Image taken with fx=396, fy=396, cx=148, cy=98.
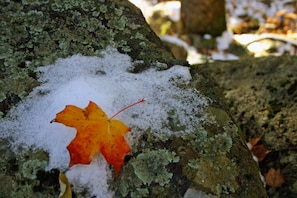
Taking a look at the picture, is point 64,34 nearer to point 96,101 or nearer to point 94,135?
point 96,101

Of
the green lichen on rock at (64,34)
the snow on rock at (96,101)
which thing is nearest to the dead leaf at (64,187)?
the snow on rock at (96,101)

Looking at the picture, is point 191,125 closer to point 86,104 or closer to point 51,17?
point 86,104

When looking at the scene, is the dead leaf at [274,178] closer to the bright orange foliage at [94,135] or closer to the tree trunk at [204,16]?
the bright orange foliage at [94,135]

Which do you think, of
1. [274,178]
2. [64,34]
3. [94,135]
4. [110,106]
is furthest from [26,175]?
[274,178]

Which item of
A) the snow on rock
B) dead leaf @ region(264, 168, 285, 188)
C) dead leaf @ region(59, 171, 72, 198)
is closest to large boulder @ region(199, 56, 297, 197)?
dead leaf @ region(264, 168, 285, 188)

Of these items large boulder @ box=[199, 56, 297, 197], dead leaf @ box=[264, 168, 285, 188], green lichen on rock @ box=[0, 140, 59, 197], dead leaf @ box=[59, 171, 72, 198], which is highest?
large boulder @ box=[199, 56, 297, 197]

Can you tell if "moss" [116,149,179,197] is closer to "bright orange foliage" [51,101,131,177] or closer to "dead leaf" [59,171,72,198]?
"bright orange foliage" [51,101,131,177]
